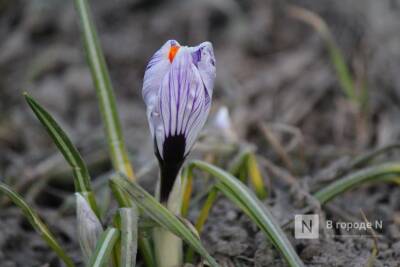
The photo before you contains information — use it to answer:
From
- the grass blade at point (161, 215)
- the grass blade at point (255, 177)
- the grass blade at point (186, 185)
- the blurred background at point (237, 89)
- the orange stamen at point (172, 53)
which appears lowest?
the grass blade at point (161, 215)

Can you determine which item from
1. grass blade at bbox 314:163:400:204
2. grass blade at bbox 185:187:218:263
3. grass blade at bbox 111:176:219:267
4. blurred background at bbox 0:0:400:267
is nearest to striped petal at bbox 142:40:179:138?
grass blade at bbox 111:176:219:267

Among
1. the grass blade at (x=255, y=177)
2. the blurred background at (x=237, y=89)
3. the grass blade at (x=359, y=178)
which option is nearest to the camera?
the grass blade at (x=359, y=178)

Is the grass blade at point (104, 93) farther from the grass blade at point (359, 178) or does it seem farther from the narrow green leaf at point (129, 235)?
the grass blade at point (359, 178)

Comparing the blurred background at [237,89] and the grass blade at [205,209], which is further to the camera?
the blurred background at [237,89]

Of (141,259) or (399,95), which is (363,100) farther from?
(141,259)

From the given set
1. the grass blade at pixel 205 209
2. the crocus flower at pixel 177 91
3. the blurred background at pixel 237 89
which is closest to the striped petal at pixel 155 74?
the crocus flower at pixel 177 91

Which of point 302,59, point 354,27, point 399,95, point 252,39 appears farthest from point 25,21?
point 399,95

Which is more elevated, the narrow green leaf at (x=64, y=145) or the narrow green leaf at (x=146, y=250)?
the narrow green leaf at (x=64, y=145)
